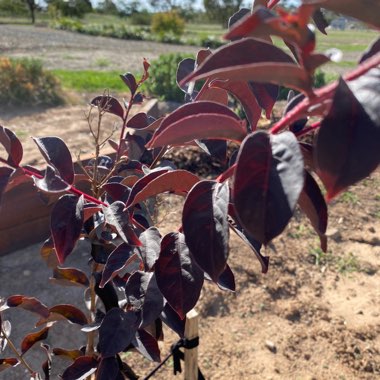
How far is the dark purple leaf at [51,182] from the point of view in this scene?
0.59 meters

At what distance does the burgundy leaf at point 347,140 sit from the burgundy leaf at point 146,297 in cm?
41

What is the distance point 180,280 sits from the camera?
558 millimetres

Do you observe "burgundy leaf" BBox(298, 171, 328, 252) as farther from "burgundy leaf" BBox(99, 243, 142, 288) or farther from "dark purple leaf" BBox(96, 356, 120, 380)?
"dark purple leaf" BBox(96, 356, 120, 380)

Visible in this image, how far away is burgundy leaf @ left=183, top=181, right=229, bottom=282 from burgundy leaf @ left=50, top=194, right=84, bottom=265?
0.24m

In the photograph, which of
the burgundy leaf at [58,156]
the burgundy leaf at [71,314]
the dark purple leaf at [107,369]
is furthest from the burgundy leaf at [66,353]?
the burgundy leaf at [58,156]

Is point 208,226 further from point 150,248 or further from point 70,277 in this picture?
point 70,277

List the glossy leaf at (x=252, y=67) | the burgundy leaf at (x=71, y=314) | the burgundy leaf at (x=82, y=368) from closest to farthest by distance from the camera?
1. the glossy leaf at (x=252, y=67)
2. the burgundy leaf at (x=82, y=368)
3. the burgundy leaf at (x=71, y=314)

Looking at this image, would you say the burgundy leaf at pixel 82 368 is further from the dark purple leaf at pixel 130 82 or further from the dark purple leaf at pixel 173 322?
the dark purple leaf at pixel 130 82

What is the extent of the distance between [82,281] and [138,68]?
9195 millimetres

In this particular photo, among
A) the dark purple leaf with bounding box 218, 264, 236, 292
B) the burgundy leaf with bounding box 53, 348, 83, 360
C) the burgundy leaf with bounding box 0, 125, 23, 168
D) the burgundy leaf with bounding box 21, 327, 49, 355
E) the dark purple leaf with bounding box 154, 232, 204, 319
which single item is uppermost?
the burgundy leaf with bounding box 0, 125, 23, 168

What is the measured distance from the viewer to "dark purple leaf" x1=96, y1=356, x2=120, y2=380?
2.72 ft

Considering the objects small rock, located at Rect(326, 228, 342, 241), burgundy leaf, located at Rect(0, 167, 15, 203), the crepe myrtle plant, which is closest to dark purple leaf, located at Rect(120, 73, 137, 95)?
the crepe myrtle plant

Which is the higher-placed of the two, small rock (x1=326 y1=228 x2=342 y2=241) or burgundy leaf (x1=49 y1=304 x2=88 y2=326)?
burgundy leaf (x1=49 y1=304 x2=88 y2=326)

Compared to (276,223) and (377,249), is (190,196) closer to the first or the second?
(276,223)
